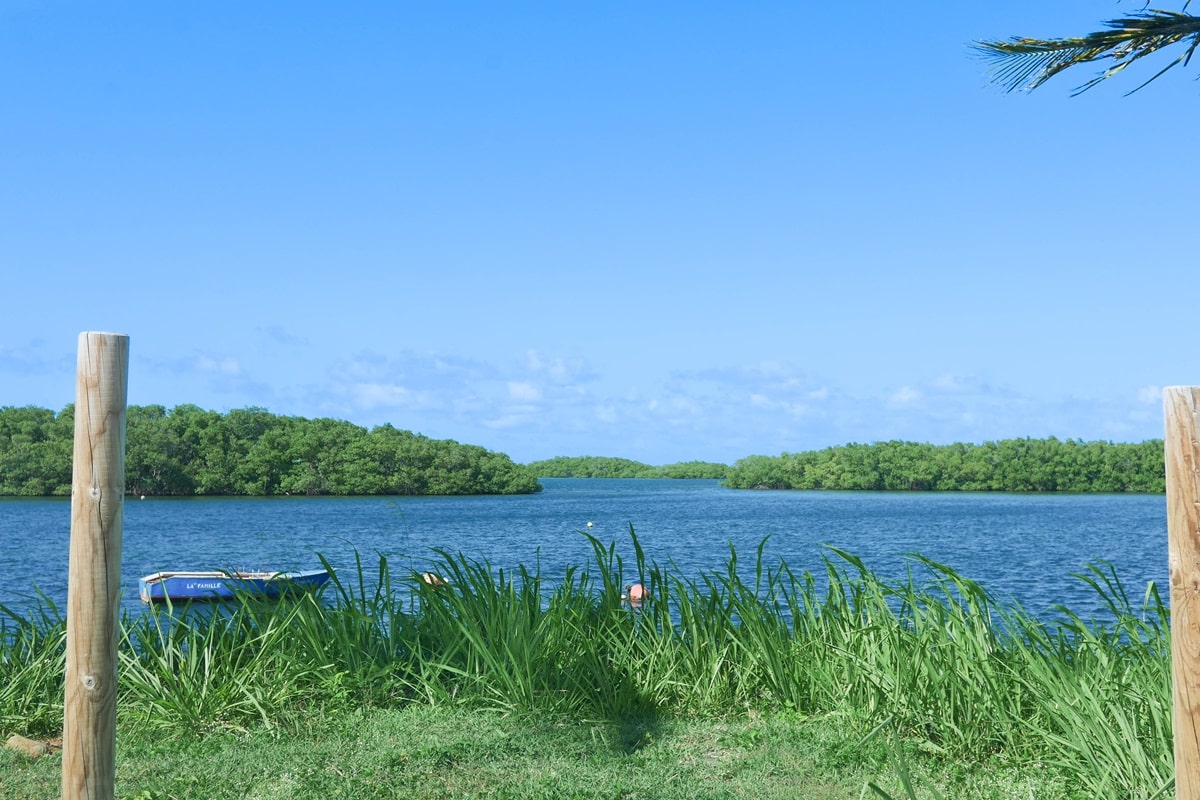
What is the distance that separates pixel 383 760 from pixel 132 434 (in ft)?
254

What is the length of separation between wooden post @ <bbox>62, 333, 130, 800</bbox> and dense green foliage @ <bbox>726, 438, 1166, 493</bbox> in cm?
9158

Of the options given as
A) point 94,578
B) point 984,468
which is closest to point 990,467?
point 984,468

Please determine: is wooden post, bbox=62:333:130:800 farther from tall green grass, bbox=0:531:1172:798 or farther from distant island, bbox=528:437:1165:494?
distant island, bbox=528:437:1165:494

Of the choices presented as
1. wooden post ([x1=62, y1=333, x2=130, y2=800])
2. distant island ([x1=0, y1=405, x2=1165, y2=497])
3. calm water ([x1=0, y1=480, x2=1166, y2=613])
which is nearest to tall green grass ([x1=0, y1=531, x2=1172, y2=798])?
wooden post ([x1=62, y1=333, x2=130, y2=800])

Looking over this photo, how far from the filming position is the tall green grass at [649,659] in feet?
12.3

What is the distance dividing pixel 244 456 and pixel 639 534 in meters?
44.6

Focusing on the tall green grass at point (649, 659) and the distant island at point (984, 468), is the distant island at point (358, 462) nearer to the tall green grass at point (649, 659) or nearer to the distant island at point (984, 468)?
the distant island at point (984, 468)

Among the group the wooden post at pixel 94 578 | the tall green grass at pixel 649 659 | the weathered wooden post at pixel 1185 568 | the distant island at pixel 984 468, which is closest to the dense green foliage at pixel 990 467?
the distant island at pixel 984 468

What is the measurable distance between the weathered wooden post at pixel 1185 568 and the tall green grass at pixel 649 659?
1128mm

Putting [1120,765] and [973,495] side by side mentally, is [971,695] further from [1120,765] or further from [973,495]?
[973,495]

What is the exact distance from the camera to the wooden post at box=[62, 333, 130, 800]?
2879mm

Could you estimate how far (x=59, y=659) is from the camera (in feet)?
14.8

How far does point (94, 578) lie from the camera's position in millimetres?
2893

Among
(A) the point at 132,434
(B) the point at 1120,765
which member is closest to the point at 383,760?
(B) the point at 1120,765
